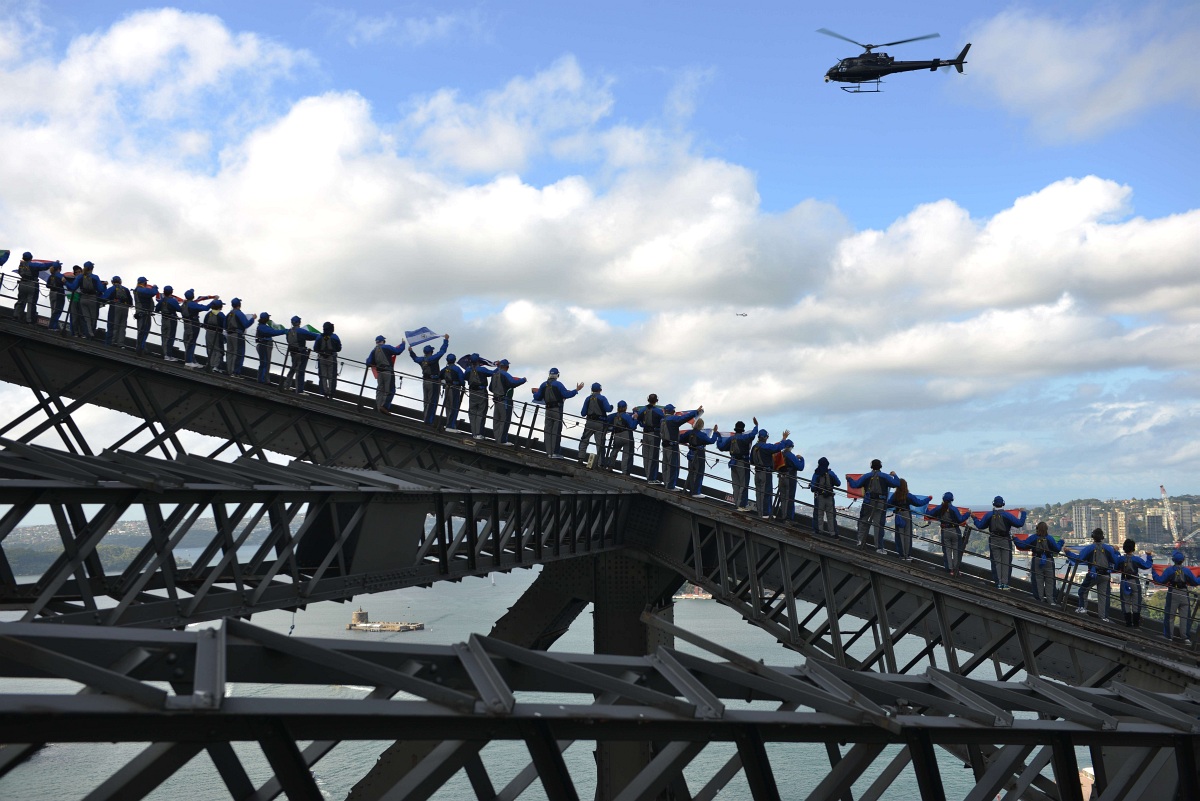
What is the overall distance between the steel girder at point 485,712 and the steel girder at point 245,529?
2912 millimetres

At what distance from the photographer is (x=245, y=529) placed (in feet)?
34.7

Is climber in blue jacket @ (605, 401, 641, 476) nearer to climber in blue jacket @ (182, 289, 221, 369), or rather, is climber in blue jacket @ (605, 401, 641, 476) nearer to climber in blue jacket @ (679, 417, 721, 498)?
climber in blue jacket @ (679, 417, 721, 498)

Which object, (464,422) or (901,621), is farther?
(464,422)

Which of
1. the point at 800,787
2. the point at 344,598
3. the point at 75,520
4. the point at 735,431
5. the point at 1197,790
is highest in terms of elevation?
the point at 735,431

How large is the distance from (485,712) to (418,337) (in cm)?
1809

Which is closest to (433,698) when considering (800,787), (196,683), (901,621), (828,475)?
(196,683)

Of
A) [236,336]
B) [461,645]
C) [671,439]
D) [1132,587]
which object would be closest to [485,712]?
[461,645]

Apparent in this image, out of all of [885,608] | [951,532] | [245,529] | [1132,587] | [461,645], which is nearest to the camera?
[461,645]

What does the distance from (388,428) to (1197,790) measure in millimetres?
16157

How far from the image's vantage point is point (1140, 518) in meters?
49.8

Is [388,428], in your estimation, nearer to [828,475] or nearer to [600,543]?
[600,543]

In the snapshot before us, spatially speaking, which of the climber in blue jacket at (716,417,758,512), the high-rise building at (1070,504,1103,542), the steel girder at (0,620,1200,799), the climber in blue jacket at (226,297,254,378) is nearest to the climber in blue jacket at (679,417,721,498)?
the climber in blue jacket at (716,417,758,512)

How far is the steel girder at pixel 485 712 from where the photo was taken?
4.21 meters

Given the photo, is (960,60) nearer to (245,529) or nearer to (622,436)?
(622,436)
